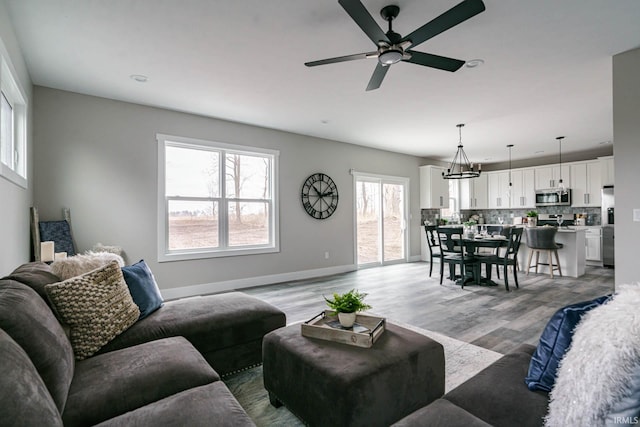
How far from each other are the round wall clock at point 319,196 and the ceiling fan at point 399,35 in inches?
130

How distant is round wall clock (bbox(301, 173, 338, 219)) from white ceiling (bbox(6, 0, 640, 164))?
1.13m

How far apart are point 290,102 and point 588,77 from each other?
138 inches

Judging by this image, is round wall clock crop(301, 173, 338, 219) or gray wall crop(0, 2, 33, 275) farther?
Answer: round wall clock crop(301, 173, 338, 219)

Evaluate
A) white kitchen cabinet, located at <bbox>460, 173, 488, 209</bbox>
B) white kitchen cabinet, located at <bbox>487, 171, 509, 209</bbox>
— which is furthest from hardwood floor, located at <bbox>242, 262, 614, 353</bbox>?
white kitchen cabinet, located at <bbox>460, 173, 488, 209</bbox>

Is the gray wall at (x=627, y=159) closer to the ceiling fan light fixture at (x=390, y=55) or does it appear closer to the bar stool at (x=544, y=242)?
the ceiling fan light fixture at (x=390, y=55)

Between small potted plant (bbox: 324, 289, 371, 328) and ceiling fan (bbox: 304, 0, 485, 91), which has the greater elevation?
ceiling fan (bbox: 304, 0, 485, 91)

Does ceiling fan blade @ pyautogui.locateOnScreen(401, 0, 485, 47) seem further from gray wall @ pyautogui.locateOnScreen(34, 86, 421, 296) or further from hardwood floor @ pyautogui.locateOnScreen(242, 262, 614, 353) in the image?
gray wall @ pyautogui.locateOnScreen(34, 86, 421, 296)

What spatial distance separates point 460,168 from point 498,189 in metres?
1.25

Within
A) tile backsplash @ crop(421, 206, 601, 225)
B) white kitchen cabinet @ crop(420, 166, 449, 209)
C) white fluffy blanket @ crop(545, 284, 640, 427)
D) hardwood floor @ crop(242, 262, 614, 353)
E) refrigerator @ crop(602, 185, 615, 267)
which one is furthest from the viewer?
white kitchen cabinet @ crop(420, 166, 449, 209)

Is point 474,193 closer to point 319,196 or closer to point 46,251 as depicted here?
point 319,196

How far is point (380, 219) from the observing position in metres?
7.33

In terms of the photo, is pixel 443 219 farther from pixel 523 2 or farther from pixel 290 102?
pixel 523 2

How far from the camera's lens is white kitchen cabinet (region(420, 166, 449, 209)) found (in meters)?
8.07

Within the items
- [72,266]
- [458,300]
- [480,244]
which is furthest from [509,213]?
[72,266]
